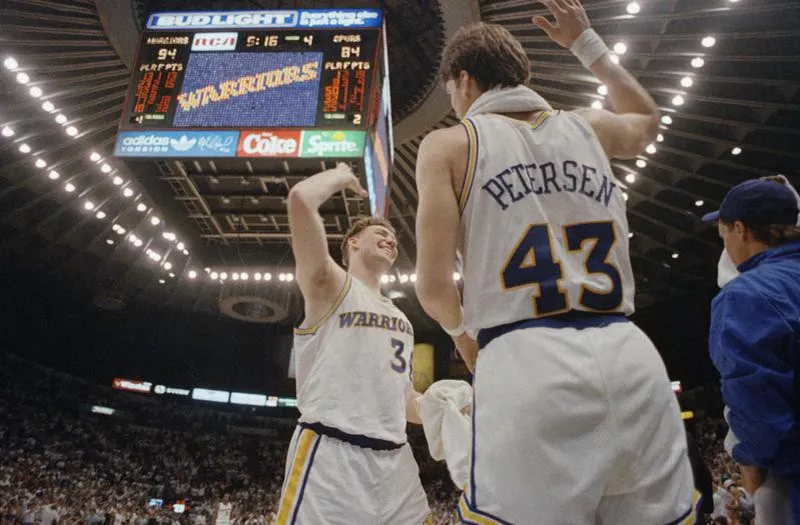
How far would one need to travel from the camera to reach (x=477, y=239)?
1.56m

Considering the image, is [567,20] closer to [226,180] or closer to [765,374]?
[765,374]

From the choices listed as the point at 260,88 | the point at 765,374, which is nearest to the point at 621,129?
the point at 765,374

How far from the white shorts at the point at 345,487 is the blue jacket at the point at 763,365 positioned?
4.13 ft

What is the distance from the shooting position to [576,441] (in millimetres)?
1244

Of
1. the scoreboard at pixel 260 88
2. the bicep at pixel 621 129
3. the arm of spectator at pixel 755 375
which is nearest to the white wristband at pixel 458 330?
the bicep at pixel 621 129

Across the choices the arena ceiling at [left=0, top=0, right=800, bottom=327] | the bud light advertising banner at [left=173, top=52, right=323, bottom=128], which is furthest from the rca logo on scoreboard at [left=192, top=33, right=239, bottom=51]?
the arena ceiling at [left=0, top=0, right=800, bottom=327]

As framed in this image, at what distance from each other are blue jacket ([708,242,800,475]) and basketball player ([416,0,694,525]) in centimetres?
72

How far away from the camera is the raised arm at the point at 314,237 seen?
258 centimetres

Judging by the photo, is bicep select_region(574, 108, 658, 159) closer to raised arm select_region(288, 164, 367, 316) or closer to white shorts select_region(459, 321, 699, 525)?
white shorts select_region(459, 321, 699, 525)

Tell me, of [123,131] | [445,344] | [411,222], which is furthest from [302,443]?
[445,344]

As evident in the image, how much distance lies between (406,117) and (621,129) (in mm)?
11005

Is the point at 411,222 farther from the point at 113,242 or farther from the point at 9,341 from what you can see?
the point at 9,341

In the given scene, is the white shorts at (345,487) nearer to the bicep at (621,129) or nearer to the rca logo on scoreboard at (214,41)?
the bicep at (621,129)

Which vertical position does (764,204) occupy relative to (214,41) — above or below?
below
